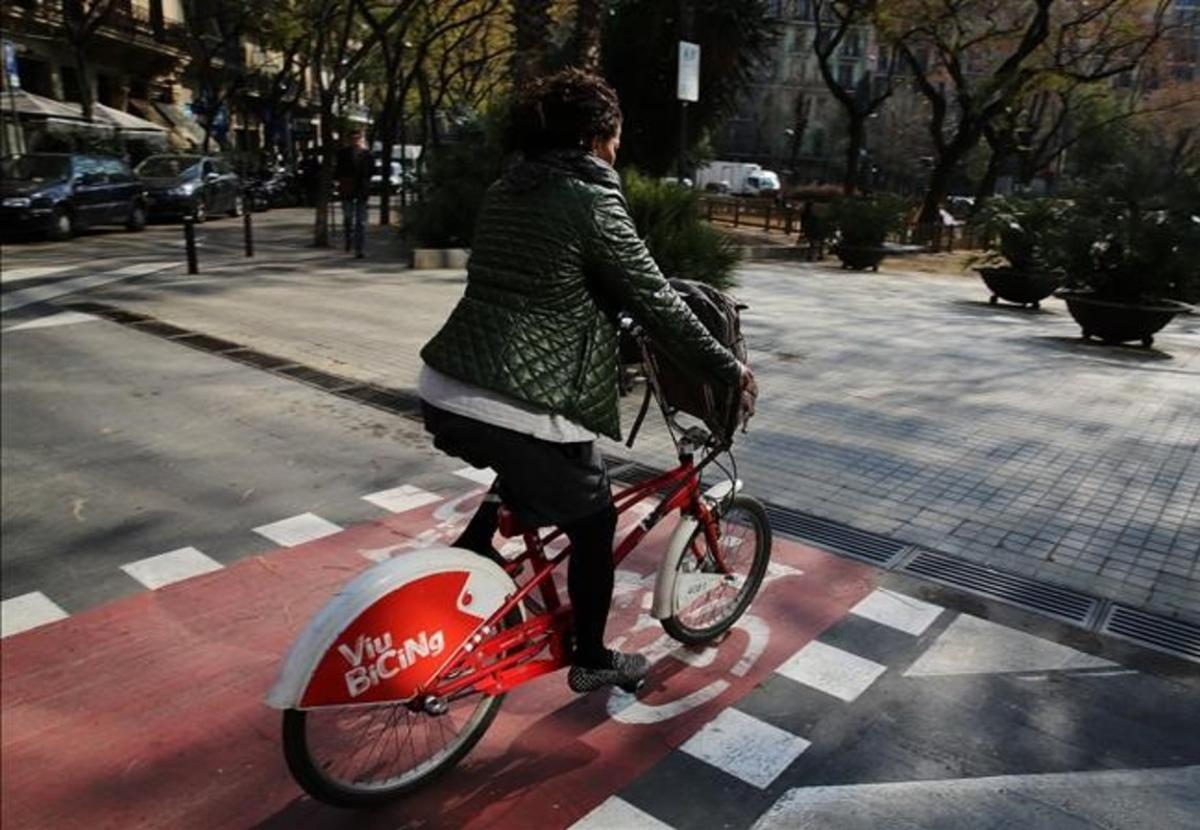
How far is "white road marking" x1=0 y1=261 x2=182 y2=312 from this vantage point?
9.67m

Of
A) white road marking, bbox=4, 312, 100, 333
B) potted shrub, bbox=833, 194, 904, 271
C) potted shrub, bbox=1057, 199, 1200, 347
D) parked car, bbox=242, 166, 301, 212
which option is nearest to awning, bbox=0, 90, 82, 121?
parked car, bbox=242, 166, 301, 212

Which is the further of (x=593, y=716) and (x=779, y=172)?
(x=779, y=172)

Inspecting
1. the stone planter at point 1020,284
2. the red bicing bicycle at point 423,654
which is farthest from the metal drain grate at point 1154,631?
the stone planter at point 1020,284

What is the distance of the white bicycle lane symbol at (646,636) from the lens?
10.6ft

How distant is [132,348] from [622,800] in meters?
6.65

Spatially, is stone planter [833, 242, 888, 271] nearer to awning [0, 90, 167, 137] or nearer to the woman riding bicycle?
the woman riding bicycle

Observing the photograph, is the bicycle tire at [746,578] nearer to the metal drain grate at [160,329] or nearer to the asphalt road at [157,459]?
the asphalt road at [157,459]

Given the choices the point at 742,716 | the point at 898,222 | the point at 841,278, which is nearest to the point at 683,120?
the point at 841,278

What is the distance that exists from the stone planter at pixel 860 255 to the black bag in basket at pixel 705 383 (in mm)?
16567

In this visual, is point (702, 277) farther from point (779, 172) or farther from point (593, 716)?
point (779, 172)

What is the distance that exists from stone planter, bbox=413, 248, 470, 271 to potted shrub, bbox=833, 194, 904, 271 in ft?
26.4

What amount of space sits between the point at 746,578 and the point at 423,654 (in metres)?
1.63

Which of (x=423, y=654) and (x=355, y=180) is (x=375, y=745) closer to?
(x=423, y=654)

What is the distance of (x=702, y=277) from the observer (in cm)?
800
